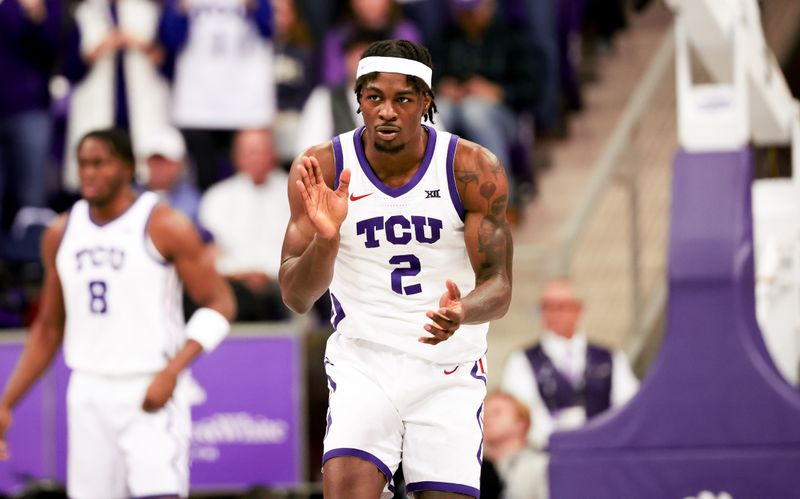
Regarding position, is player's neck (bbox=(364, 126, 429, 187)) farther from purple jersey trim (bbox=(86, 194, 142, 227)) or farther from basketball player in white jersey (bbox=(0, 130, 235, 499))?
purple jersey trim (bbox=(86, 194, 142, 227))

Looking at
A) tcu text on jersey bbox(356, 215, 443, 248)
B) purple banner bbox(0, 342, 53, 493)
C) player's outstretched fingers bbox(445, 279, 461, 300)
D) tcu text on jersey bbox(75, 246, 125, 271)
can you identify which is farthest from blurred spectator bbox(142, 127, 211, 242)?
player's outstretched fingers bbox(445, 279, 461, 300)

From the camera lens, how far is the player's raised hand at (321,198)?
5871mm

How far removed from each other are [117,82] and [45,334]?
479cm

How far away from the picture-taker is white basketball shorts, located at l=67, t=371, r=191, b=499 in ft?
25.7

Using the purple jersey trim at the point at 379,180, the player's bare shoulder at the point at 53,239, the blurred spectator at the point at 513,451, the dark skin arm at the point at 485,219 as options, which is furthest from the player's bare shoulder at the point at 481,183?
the blurred spectator at the point at 513,451

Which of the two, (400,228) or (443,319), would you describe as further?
(400,228)

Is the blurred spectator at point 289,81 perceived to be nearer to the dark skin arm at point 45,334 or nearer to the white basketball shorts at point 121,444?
the dark skin arm at point 45,334

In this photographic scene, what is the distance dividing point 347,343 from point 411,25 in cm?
682

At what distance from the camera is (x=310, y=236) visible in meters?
6.25

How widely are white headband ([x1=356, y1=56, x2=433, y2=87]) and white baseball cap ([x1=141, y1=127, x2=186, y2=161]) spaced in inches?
224

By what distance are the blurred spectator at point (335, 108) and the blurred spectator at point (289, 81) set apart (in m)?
0.40

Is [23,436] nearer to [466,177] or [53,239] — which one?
[53,239]

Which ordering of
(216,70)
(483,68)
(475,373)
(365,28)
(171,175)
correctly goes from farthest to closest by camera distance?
(483,68), (216,70), (365,28), (171,175), (475,373)

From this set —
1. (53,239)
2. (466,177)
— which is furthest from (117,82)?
(466,177)
